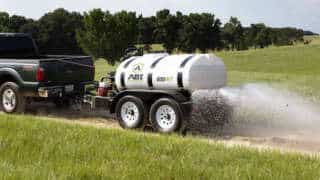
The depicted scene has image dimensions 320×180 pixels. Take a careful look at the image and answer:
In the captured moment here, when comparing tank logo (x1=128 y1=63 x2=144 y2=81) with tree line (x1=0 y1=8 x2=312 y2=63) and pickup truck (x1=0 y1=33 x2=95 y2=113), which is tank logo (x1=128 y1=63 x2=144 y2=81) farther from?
tree line (x1=0 y1=8 x2=312 y2=63)

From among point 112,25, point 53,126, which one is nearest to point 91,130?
point 53,126

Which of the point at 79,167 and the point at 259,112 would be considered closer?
the point at 79,167

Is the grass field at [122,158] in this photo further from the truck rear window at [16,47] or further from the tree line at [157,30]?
the tree line at [157,30]

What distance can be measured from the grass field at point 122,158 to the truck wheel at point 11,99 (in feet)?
10.6

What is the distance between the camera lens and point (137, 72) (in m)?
11.8

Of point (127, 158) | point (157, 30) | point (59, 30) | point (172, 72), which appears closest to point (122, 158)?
point (127, 158)

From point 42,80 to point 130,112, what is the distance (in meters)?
2.48

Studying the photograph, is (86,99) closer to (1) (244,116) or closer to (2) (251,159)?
(1) (244,116)

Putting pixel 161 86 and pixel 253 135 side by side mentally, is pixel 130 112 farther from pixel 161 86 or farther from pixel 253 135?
pixel 253 135

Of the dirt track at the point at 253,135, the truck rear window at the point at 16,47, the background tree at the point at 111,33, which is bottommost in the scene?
the dirt track at the point at 253,135

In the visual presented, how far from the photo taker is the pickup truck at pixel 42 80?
13383 mm

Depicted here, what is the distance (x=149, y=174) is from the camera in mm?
6973

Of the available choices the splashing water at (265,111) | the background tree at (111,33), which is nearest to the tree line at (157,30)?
the background tree at (111,33)

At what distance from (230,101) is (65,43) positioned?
73.9 metres
